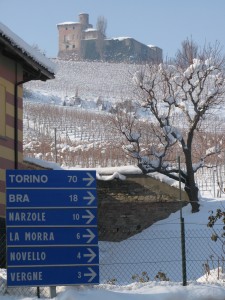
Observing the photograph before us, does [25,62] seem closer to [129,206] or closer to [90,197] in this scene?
[90,197]

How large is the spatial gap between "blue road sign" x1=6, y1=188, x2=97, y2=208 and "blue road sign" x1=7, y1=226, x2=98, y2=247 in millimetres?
326

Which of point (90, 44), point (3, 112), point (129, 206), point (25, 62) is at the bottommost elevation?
point (129, 206)

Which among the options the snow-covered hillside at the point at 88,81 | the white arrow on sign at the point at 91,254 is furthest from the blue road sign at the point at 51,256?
the snow-covered hillside at the point at 88,81

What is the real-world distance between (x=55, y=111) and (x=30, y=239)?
6062 cm

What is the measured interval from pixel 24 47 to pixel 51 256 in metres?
7.42

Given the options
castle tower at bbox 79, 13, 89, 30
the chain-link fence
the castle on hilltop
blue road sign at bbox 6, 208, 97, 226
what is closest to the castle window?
the chain-link fence

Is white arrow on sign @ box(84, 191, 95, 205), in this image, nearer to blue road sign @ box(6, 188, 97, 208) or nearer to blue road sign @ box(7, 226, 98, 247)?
blue road sign @ box(6, 188, 97, 208)

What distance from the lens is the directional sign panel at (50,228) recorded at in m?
9.48

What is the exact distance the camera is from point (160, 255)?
63.6 feet

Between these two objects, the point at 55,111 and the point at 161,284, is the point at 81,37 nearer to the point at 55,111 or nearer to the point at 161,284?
the point at 55,111

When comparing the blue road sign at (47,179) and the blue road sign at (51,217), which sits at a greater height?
the blue road sign at (47,179)

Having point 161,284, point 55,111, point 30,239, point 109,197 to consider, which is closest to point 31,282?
point 30,239

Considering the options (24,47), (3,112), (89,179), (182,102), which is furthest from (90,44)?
(89,179)

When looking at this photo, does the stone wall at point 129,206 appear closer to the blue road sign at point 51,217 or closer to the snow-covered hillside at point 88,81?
the blue road sign at point 51,217
